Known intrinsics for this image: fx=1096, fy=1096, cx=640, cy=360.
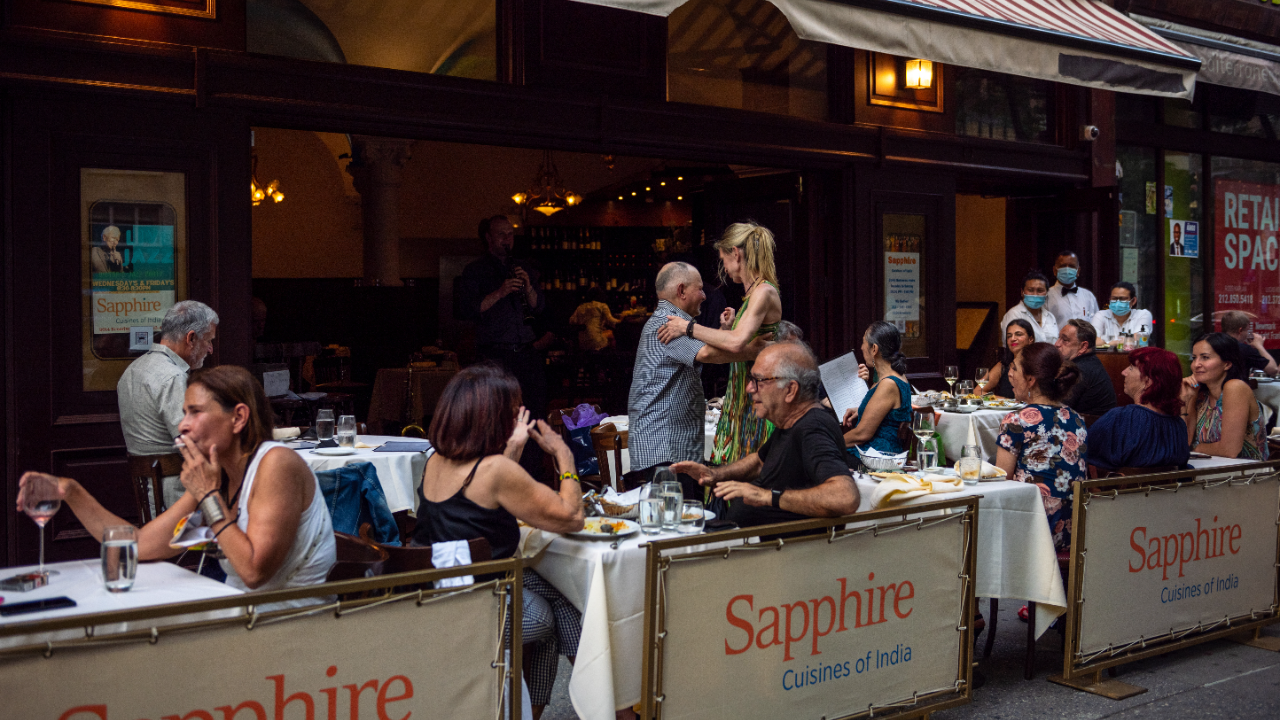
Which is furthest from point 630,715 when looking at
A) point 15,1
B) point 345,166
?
point 345,166

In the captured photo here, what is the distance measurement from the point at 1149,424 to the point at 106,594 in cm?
445

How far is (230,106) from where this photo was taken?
6059mm

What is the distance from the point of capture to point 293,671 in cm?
272

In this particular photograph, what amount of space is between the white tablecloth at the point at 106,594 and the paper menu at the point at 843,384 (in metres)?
4.59

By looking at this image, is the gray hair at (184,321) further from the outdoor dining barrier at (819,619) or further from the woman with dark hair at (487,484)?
the outdoor dining barrier at (819,619)

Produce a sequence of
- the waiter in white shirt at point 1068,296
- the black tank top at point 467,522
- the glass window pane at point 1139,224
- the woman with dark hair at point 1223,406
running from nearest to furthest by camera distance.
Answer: the black tank top at point 467,522
the woman with dark hair at point 1223,406
the waiter in white shirt at point 1068,296
the glass window pane at point 1139,224

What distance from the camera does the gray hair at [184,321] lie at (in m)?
5.36

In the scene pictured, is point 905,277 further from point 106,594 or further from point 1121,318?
point 106,594

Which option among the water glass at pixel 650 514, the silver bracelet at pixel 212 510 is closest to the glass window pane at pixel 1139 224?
the water glass at pixel 650 514

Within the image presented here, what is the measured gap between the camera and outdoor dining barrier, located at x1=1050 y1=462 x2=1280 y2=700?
4.46 metres

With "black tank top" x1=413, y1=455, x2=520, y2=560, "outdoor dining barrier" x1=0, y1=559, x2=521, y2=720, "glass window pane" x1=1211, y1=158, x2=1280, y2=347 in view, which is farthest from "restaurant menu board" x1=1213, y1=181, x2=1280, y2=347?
"outdoor dining barrier" x1=0, y1=559, x2=521, y2=720

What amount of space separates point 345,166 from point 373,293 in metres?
2.32

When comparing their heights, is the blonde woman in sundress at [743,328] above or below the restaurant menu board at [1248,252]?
below

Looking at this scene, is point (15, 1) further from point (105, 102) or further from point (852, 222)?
point (852, 222)
